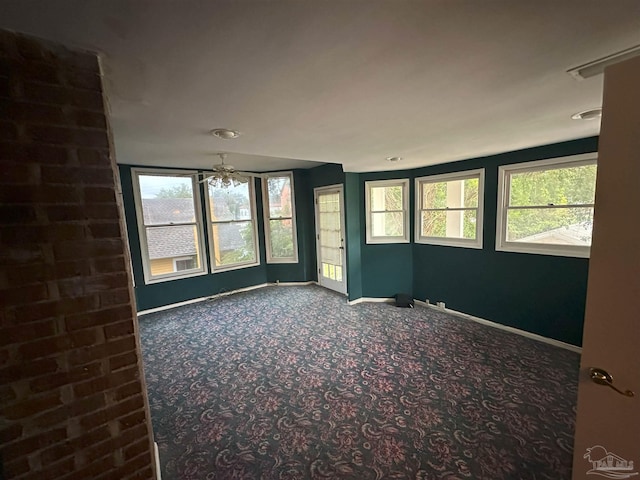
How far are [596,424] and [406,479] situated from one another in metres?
1.03

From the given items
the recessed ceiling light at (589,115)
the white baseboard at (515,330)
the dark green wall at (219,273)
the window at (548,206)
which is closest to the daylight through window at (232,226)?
the dark green wall at (219,273)

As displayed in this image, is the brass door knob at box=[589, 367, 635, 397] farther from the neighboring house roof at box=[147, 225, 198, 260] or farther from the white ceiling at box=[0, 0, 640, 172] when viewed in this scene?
the neighboring house roof at box=[147, 225, 198, 260]

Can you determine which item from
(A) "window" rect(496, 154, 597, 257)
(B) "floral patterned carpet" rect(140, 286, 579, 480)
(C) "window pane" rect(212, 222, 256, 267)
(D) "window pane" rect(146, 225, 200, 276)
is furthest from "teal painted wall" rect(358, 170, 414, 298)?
(D) "window pane" rect(146, 225, 200, 276)

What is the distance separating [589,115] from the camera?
1946 mm

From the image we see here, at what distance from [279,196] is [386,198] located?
2.22 meters

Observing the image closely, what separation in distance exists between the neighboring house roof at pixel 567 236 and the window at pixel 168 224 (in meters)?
5.05

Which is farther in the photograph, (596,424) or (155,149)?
(155,149)

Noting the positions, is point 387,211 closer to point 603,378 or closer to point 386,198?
point 386,198

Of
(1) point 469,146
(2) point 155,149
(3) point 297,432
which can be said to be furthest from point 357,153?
(3) point 297,432

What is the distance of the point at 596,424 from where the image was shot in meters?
1.12

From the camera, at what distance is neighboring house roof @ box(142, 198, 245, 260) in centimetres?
433

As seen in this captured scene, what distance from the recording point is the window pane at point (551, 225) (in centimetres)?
277

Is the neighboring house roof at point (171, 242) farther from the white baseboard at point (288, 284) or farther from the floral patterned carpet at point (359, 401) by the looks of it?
the white baseboard at point (288, 284)

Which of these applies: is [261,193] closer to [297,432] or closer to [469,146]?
[469,146]
